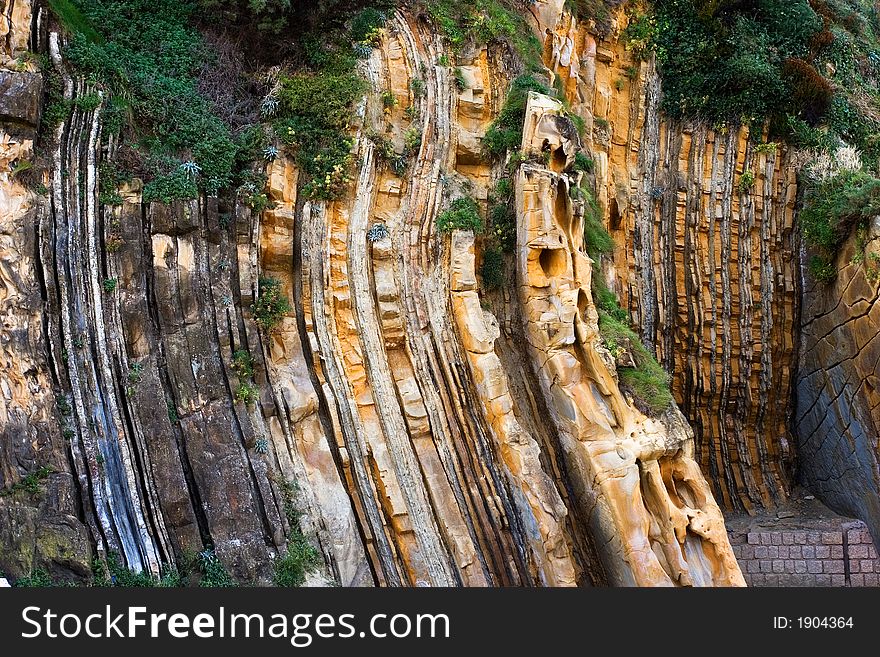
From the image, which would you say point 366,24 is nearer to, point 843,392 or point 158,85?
point 158,85

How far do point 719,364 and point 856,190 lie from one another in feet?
11.5

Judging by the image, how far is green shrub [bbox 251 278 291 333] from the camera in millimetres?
9586

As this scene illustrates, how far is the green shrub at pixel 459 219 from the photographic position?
34.4 feet

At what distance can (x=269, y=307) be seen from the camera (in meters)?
9.65

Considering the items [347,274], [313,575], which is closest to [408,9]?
[347,274]

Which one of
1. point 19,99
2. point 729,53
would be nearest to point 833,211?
point 729,53

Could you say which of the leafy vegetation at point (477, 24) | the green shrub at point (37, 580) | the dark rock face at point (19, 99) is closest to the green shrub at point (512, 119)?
the leafy vegetation at point (477, 24)

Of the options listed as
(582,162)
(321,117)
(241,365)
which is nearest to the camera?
(241,365)

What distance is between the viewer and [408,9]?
12.0 meters

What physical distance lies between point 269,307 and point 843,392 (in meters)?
9.25

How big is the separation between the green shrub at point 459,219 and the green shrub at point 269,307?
234cm

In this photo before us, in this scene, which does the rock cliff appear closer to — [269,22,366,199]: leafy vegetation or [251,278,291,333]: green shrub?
[251,278,291,333]: green shrub

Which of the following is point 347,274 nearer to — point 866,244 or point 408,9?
point 408,9

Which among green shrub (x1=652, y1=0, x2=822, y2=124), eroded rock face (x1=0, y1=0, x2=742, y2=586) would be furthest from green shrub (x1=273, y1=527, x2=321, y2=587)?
green shrub (x1=652, y1=0, x2=822, y2=124)
